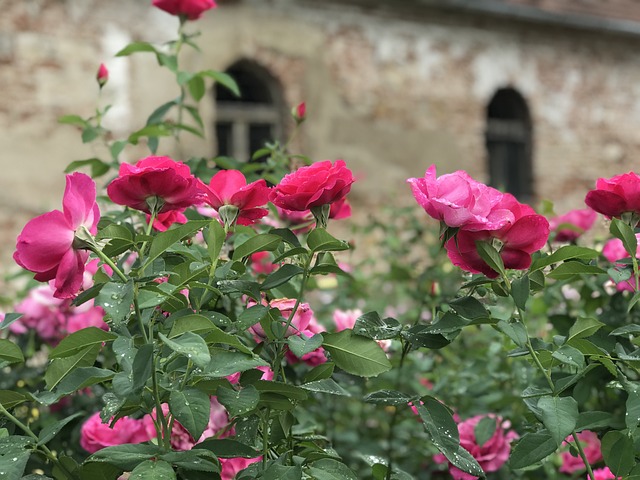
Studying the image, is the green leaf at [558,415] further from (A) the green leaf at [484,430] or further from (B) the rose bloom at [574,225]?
(B) the rose bloom at [574,225]

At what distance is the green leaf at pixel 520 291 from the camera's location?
3.96 feet

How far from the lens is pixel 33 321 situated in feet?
8.06

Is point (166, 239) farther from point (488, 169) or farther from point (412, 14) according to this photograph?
point (488, 169)

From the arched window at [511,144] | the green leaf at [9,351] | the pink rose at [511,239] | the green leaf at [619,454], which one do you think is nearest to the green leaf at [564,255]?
the pink rose at [511,239]

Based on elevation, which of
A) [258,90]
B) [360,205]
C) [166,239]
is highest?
[166,239]

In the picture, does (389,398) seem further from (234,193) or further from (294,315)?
(234,193)

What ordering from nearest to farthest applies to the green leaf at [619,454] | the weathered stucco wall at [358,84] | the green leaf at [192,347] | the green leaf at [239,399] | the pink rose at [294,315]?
1. the green leaf at [192,347]
2. the green leaf at [239,399]
3. the green leaf at [619,454]
4. the pink rose at [294,315]
5. the weathered stucco wall at [358,84]

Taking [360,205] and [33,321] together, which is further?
[360,205]

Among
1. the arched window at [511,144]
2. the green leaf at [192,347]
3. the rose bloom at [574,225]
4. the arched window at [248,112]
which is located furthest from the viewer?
the arched window at [511,144]

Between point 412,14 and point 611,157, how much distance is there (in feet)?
9.16

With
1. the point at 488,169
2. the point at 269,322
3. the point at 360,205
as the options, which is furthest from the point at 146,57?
the point at 269,322

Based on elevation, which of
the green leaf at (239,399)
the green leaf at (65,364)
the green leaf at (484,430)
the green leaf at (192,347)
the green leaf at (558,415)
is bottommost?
the green leaf at (484,430)

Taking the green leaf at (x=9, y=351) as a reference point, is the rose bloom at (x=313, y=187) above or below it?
above

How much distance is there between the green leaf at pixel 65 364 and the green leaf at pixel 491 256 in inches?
19.9
